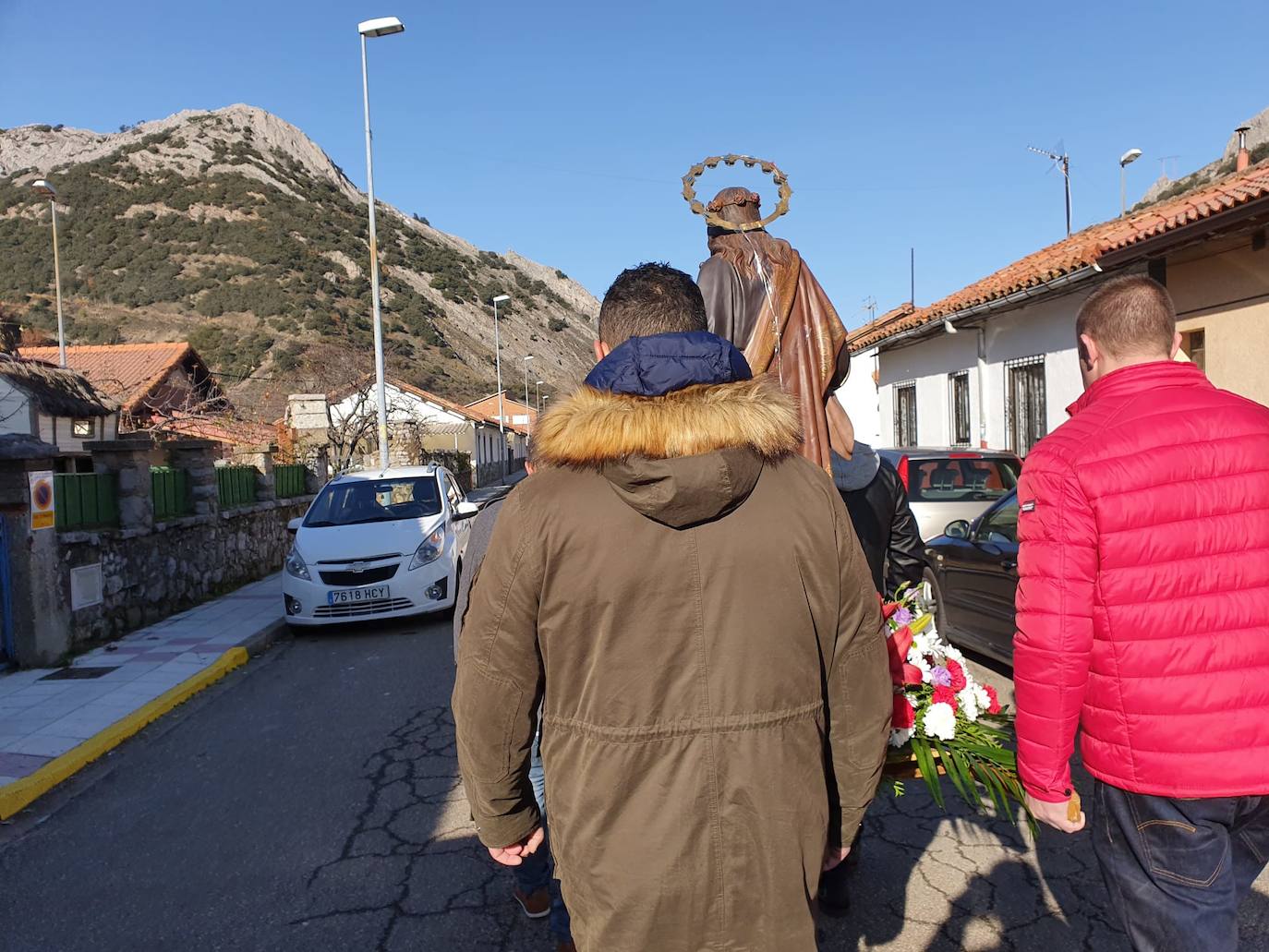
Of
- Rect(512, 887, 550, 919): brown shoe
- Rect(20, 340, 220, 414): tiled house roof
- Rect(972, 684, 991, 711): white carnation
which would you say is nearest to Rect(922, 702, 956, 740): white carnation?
Rect(972, 684, 991, 711): white carnation

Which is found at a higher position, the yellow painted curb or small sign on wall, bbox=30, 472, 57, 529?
small sign on wall, bbox=30, 472, 57, 529

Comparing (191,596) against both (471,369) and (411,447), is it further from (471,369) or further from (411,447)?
(471,369)

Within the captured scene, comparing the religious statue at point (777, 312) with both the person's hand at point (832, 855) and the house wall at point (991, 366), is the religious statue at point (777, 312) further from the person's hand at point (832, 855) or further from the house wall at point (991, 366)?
the house wall at point (991, 366)

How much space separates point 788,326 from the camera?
10.1 feet

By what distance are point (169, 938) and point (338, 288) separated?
65.8 metres

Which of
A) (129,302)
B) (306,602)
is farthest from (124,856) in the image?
(129,302)

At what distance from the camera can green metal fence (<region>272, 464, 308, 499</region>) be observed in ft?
51.7

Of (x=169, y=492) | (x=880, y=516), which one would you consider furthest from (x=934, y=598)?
(x=169, y=492)

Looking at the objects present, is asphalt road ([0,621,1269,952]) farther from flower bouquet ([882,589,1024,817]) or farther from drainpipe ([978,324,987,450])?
drainpipe ([978,324,987,450])

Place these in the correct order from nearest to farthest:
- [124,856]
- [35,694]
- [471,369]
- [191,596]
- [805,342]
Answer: [805,342]
[124,856]
[35,694]
[191,596]
[471,369]

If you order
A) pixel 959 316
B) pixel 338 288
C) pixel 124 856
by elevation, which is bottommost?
pixel 124 856

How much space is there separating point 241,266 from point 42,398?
54.7 m

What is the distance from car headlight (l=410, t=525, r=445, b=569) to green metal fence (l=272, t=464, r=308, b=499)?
6.30 metres

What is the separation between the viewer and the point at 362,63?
19.4 meters
